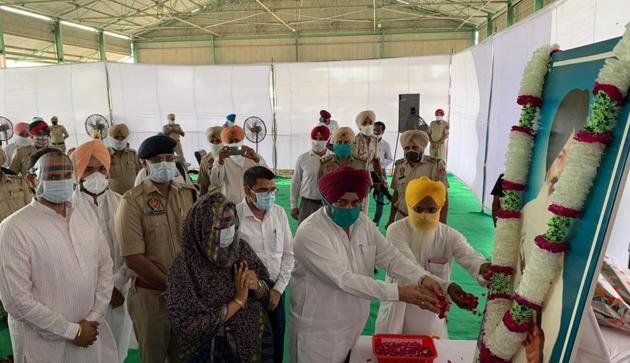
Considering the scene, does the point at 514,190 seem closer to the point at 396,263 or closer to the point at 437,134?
the point at 396,263

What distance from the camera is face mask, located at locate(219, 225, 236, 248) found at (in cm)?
205

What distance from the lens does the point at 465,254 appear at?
273 centimetres

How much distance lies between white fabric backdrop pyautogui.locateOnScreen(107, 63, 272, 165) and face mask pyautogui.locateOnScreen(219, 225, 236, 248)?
9990mm

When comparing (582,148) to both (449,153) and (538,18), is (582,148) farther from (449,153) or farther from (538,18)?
(449,153)

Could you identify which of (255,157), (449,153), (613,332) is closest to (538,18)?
(255,157)

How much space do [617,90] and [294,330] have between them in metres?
2.09

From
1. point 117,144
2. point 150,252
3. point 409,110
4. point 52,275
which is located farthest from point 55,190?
point 409,110

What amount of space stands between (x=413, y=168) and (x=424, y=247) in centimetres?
197

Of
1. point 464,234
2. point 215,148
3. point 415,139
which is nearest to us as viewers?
point 415,139

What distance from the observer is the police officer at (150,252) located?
269 cm

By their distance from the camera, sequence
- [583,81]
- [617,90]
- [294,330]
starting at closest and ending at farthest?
1. [617,90]
2. [583,81]
3. [294,330]

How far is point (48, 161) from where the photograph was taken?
2.31 metres

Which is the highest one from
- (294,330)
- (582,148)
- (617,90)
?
(617,90)

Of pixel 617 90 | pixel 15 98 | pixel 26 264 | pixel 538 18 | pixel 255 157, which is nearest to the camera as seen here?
pixel 617 90
